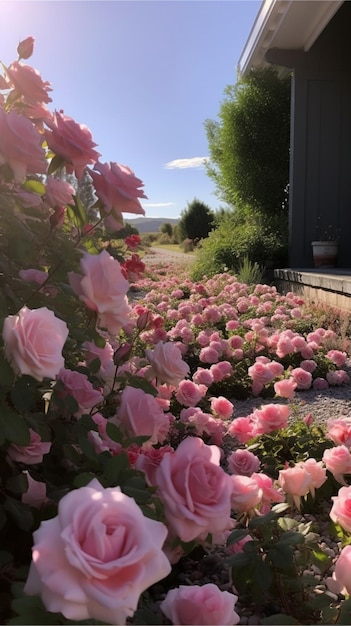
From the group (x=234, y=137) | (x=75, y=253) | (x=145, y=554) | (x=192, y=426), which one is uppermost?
(x=234, y=137)

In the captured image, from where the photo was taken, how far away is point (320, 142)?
8594mm

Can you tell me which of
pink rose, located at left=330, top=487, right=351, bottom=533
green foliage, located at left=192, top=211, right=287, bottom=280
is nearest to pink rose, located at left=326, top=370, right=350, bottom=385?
pink rose, located at left=330, top=487, right=351, bottom=533

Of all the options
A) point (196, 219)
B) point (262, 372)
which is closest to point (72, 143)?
point (262, 372)

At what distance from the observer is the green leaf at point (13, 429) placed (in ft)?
2.72

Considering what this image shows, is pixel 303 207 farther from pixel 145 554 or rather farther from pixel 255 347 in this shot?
pixel 145 554

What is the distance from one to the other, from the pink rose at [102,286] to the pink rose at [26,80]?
504 mm

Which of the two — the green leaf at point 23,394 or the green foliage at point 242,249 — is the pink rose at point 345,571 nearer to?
the green leaf at point 23,394

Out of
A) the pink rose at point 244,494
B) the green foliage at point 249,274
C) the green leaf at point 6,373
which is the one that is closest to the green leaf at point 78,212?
the green leaf at point 6,373

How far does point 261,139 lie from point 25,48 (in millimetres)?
9760

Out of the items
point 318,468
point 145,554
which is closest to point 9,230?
point 145,554

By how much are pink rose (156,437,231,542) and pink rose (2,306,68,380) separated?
0.23 m

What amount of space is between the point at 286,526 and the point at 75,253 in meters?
0.75

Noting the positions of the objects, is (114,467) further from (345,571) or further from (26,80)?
(26,80)

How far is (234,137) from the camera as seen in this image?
10648 mm
